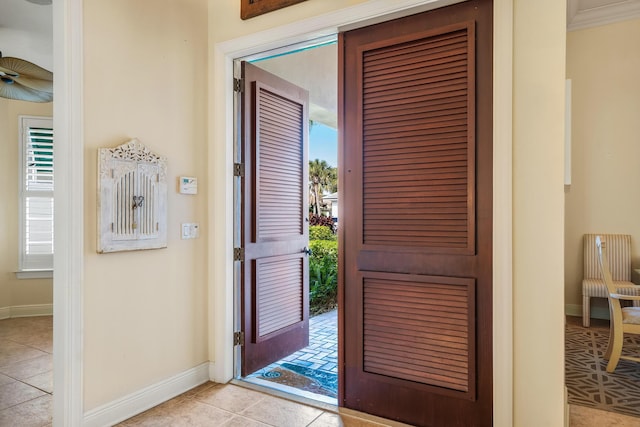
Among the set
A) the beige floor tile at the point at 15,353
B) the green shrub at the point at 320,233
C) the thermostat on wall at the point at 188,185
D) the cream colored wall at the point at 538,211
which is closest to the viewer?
the cream colored wall at the point at 538,211

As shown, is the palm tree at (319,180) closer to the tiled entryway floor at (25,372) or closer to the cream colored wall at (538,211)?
the tiled entryway floor at (25,372)

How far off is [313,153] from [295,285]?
5979 mm

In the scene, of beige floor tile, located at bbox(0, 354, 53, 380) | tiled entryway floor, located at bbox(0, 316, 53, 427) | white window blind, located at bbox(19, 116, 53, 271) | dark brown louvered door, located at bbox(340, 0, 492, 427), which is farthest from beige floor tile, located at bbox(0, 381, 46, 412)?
white window blind, located at bbox(19, 116, 53, 271)

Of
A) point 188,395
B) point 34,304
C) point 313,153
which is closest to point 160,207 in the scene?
point 188,395

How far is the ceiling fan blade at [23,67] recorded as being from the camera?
10.1 ft

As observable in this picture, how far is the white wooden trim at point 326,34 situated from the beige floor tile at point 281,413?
1.58ft

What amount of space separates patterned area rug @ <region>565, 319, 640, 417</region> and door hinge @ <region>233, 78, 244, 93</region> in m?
3.16

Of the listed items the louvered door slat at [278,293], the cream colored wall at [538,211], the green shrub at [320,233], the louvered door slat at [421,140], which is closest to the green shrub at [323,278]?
the green shrub at [320,233]

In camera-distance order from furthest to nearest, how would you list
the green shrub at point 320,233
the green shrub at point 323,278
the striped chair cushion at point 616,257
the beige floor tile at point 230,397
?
1. the green shrub at point 320,233
2. the green shrub at point 323,278
3. the striped chair cushion at point 616,257
4. the beige floor tile at point 230,397

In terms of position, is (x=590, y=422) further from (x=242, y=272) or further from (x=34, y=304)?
(x=34, y=304)

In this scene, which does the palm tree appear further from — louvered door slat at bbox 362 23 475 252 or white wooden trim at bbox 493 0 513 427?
white wooden trim at bbox 493 0 513 427

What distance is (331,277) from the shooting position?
239 inches

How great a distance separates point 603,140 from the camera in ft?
15.2

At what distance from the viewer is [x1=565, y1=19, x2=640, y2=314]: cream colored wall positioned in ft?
14.8
